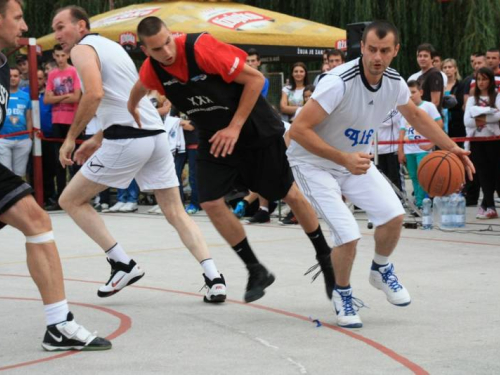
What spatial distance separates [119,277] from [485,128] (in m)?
6.82

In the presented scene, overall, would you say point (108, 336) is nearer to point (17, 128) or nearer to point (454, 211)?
point (454, 211)

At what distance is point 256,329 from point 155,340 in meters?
0.66

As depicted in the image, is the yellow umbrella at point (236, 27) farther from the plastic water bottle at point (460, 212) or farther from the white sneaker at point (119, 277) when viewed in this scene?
the white sneaker at point (119, 277)

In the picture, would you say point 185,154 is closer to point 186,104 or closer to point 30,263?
point 186,104

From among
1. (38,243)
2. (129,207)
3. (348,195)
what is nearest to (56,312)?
(38,243)

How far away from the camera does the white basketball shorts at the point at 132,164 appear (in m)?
7.39

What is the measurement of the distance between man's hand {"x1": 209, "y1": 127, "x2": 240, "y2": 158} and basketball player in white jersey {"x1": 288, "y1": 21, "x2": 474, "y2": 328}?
39 centimetres

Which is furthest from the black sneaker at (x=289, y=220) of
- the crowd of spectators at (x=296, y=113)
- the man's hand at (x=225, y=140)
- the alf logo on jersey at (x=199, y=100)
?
the man's hand at (x=225, y=140)

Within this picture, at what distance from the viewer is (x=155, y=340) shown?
19.1 ft

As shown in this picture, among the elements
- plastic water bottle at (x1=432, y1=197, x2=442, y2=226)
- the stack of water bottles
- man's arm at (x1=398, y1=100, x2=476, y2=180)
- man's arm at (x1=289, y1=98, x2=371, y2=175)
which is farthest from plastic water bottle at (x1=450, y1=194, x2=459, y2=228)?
man's arm at (x1=289, y1=98, x2=371, y2=175)

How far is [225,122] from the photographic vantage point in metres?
6.80

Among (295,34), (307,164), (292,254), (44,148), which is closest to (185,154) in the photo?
(44,148)

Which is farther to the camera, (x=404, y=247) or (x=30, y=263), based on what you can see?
(x=404, y=247)

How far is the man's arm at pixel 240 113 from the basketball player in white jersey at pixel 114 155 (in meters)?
1.00
